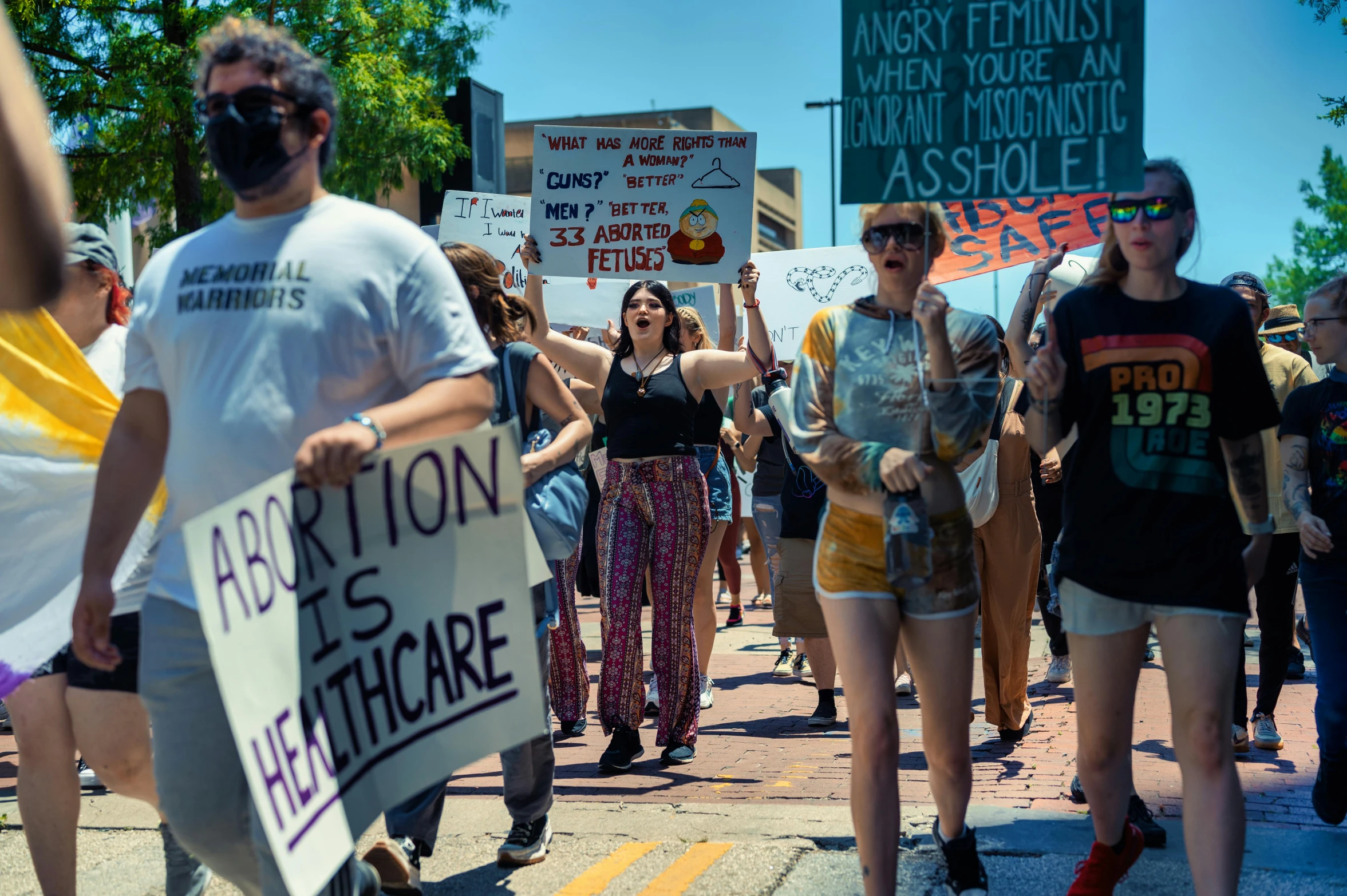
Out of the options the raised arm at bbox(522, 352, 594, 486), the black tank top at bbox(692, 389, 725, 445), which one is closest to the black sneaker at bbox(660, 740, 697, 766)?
the raised arm at bbox(522, 352, 594, 486)

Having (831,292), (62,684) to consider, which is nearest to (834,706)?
(831,292)

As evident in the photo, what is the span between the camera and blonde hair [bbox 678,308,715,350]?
754 cm

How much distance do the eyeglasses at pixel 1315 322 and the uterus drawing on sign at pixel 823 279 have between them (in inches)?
188

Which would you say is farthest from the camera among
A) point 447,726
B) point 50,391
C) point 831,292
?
point 831,292

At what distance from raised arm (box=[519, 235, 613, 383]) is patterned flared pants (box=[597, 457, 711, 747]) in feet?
1.97

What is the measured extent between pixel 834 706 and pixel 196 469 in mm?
4941

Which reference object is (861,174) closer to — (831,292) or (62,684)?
(62,684)

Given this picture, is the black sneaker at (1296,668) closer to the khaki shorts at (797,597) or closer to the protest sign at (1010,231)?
the khaki shorts at (797,597)

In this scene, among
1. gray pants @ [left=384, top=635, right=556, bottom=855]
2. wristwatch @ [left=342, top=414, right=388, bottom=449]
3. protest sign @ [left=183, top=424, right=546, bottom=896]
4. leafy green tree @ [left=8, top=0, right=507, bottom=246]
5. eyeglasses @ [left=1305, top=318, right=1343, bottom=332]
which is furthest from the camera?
leafy green tree @ [left=8, top=0, right=507, bottom=246]

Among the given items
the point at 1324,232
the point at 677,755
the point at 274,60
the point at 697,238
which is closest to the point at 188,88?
the point at 697,238

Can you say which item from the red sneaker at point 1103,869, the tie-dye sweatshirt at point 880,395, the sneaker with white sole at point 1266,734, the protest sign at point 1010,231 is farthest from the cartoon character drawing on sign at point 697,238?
the red sneaker at point 1103,869

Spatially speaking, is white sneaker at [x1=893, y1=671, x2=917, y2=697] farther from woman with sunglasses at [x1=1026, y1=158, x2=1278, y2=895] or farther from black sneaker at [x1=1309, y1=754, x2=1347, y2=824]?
woman with sunglasses at [x1=1026, y1=158, x2=1278, y2=895]

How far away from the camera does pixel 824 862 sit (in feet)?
14.0

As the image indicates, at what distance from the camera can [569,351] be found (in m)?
6.29
